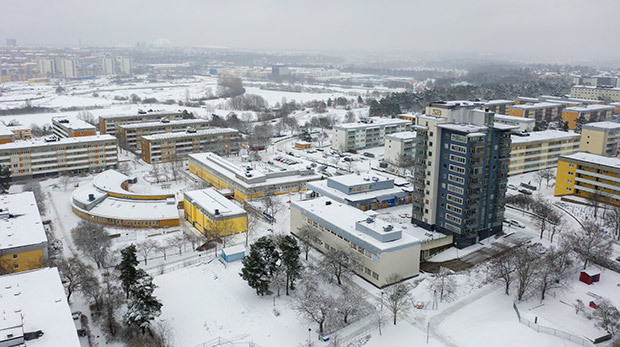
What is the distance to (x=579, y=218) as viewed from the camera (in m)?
27.0

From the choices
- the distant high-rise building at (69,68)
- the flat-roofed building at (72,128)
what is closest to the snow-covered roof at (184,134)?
the flat-roofed building at (72,128)

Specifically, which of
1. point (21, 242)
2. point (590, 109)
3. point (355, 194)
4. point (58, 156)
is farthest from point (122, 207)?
point (590, 109)

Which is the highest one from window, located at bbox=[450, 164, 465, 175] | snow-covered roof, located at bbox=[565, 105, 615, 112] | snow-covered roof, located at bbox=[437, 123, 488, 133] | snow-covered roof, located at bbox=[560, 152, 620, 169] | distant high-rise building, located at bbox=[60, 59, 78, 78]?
distant high-rise building, located at bbox=[60, 59, 78, 78]

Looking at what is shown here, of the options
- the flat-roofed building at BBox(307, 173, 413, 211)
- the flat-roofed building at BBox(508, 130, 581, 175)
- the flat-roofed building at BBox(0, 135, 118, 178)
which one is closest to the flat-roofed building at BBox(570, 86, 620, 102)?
the flat-roofed building at BBox(508, 130, 581, 175)

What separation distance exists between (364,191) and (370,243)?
9.45 meters

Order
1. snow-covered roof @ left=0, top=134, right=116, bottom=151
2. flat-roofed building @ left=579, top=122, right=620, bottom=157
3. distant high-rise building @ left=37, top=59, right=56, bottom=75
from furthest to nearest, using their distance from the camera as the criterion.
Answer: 1. distant high-rise building @ left=37, top=59, right=56, bottom=75
2. flat-roofed building @ left=579, top=122, right=620, bottom=157
3. snow-covered roof @ left=0, top=134, right=116, bottom=151

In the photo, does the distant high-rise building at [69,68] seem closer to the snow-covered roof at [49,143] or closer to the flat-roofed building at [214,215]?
the snow-covered roof at [49,143]

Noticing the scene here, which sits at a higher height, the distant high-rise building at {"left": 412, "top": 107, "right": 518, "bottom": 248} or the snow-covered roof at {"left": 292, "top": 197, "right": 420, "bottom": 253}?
the distant high-rise building at {"left": 412, "top": 107, "right": 518, "bottom": 248}

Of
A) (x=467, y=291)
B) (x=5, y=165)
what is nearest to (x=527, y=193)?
(x=467, y=291)

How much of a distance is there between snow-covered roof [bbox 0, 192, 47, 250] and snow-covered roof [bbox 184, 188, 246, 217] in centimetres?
784

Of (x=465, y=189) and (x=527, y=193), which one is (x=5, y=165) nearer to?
(x=465, y=189)

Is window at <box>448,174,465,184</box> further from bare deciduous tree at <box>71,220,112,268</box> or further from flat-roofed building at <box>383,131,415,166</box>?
bare deciduous tree at <box>71,220,112,268</box>

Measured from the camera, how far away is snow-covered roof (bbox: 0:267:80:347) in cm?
1269

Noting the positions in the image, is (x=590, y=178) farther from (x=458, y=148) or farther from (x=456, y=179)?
(x=458, y=148)
